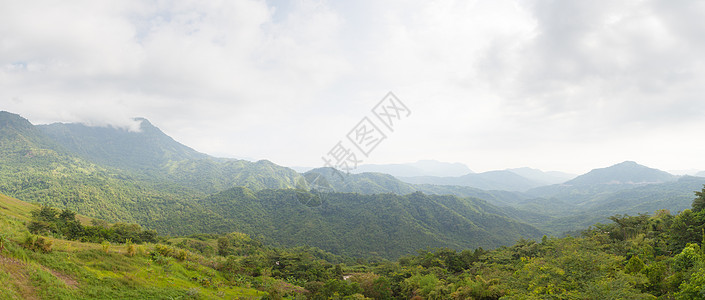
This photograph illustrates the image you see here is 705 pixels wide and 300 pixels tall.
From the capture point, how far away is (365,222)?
5428 inches

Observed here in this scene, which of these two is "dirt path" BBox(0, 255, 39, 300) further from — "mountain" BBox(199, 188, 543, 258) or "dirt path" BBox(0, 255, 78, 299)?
"mountain" BBox(199, 188, 543, 258)

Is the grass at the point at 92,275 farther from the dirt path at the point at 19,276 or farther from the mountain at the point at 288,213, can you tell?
the mountain at the point at 288,213

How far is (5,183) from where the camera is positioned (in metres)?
124

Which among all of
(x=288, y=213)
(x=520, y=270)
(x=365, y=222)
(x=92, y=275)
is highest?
(x=92, y=275)

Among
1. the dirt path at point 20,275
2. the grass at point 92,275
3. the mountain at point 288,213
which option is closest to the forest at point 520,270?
the grass at point 92,275

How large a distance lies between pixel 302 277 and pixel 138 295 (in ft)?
76.9

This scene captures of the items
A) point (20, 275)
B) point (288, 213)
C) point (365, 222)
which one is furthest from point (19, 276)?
point (288, 213)

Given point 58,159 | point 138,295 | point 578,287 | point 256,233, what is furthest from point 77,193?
point 578,287

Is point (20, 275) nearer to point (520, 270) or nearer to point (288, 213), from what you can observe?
point (520, 270)

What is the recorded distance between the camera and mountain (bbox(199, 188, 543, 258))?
4569 inches

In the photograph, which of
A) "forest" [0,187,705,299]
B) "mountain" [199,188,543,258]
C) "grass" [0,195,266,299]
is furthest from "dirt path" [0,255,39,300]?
"mountain" [199,188,543,258]

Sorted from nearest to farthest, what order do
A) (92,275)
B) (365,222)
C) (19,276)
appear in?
(19,276) < (92,275) < (365,222)

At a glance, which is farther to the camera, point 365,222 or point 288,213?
point 288,213

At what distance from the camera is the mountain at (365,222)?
381 ft
